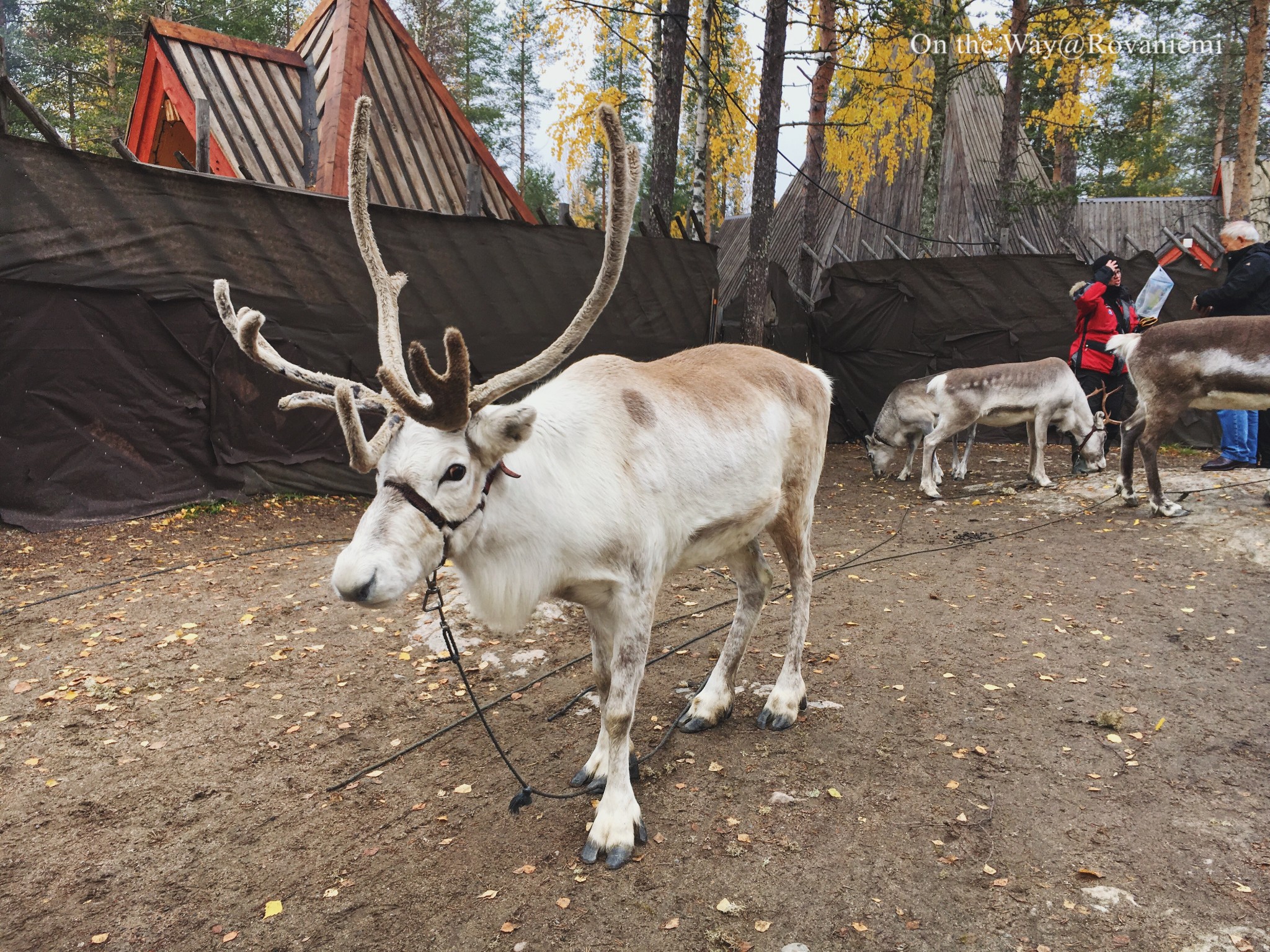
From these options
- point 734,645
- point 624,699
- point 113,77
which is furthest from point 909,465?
point 113,77

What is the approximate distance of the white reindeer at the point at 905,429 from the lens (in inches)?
360

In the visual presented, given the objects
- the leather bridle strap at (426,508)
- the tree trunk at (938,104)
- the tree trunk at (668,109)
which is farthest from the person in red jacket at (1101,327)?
the leather bridle strap at (426,508)

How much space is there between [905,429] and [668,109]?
5126mm

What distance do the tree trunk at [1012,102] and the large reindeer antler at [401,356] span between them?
41.7 ft

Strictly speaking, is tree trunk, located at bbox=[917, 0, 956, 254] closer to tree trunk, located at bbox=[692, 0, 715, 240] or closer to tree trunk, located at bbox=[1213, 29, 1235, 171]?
tree trunk, located at bbox=[692, 0, 715, 240]

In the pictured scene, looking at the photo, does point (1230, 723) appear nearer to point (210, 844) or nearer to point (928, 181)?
point (210, 844)

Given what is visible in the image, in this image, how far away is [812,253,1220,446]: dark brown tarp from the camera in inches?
409

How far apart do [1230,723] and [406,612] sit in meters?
4.31

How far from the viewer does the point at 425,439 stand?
2.29 meters

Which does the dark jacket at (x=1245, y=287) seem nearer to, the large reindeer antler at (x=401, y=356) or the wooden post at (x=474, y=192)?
the large reindeer antler at (x=401, y=356)

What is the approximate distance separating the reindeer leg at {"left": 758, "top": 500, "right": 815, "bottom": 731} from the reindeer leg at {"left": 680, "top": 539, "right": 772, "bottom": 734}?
0.13 m

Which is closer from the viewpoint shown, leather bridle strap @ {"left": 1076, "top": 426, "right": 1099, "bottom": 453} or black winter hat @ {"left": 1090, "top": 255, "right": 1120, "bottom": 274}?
black winter hat @ {"left": 1090, "top": 255, "right": 1120, "bottom": 274}

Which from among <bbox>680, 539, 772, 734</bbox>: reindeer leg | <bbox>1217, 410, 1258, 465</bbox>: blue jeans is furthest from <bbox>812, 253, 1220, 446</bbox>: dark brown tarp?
<bbox>680, 539, 772, 734</bbox>: reindeer leg

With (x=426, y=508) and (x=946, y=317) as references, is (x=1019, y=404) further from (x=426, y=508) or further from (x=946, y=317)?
(x=426, y=508)
